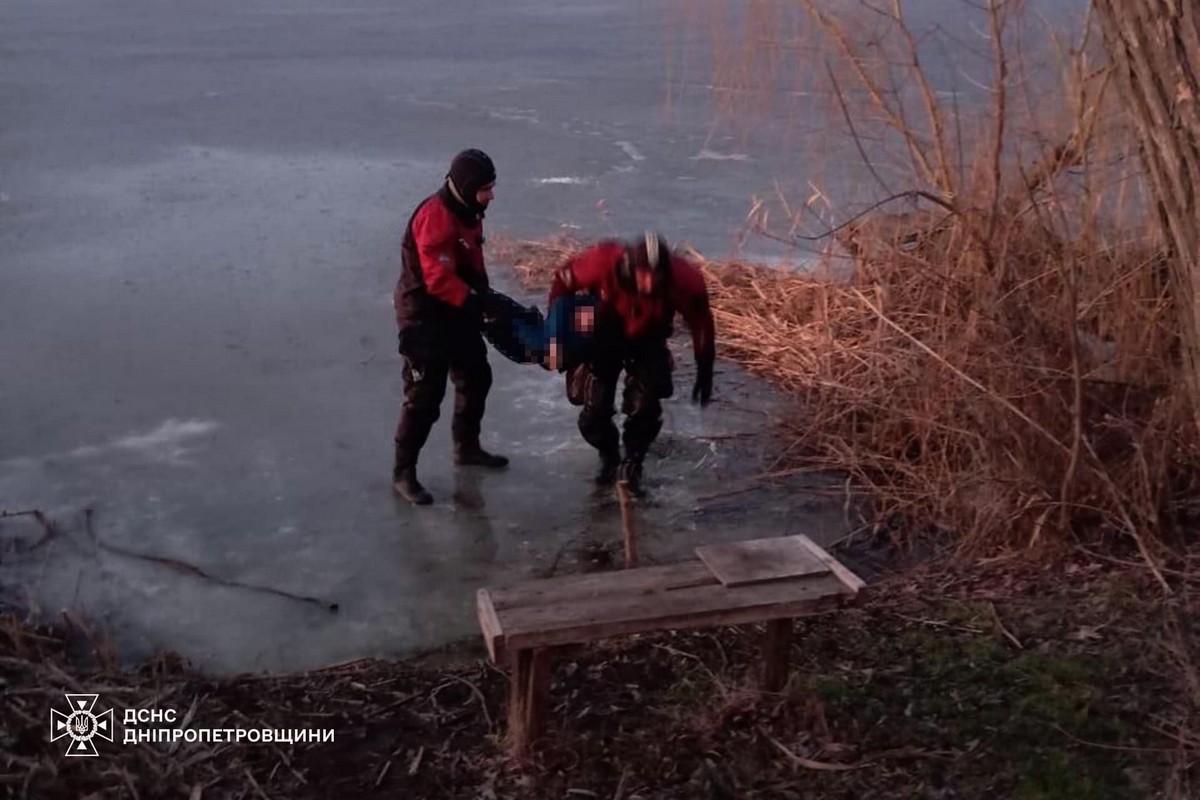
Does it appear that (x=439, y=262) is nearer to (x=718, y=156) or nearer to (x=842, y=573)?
(x=842, y=573)

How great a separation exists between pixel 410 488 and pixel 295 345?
187cm

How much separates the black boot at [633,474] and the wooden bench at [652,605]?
170cm

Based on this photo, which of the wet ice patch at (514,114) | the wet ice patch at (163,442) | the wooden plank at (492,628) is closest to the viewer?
the wooden plank at (492,628)

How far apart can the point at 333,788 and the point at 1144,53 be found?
111 inches

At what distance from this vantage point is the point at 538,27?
17.6 m

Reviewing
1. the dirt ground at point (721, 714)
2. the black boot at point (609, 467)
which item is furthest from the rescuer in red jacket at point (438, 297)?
the dirt ground at point (721, 714)

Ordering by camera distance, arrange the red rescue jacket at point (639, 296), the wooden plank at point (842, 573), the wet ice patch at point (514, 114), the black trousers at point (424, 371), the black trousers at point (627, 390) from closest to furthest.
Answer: the wooden plank at point (842, 573) → the red rescue jacket at point (639, 296) → the black trousers at point (424, 371) → the black trousers at point (627, 390) → the wet ice patch at point (514, 114)

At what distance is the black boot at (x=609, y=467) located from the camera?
19.3 ft

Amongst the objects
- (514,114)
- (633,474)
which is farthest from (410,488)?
(514,114)

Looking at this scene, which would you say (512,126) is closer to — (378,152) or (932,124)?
(378,152)

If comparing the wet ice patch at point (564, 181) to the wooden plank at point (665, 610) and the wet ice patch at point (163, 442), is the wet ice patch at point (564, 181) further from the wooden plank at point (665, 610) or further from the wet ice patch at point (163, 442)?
the wooden plank at point (665, 610)

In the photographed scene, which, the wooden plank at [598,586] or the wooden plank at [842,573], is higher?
the wooden plank at [842,573]

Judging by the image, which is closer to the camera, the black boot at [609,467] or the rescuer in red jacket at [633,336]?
the rescuer in red jacket at [633,336]

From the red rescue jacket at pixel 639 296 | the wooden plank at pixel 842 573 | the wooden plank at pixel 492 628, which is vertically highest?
the red rescue jacket at pixel 639 296
